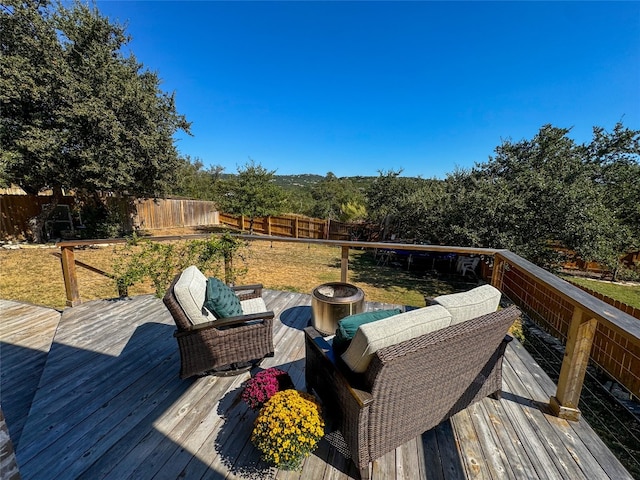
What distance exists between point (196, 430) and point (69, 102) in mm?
10036

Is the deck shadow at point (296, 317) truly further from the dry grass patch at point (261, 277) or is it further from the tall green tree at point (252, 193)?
the tall green tree at point (252, 193)

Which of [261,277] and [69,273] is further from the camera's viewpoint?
[261,277]

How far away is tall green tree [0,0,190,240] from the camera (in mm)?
7297

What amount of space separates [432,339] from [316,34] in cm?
964

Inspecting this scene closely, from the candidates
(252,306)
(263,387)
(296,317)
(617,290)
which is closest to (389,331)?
(263,387)

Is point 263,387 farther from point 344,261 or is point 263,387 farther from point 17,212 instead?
point 17,212

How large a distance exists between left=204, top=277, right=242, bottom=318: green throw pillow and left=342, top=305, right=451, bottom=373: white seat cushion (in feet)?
3.83

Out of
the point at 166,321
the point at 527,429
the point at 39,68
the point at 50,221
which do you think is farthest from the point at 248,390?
the point at 50,221

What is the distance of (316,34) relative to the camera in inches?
319

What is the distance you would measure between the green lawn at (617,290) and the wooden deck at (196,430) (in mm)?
7969

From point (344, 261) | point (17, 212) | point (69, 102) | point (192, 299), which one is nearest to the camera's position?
point (192, 299)

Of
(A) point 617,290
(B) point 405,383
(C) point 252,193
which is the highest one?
(C) point 252,193

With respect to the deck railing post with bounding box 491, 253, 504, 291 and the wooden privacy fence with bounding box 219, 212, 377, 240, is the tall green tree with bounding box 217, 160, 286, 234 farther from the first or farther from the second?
the deck railing post with bounding box 491, 253, 504, 291

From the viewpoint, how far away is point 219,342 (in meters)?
2.04
